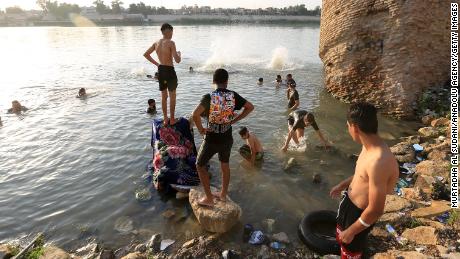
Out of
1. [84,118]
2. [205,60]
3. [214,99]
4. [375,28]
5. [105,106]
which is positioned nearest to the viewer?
[214,99]

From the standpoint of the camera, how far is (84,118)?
13.5 meters

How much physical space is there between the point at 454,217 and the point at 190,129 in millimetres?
6196

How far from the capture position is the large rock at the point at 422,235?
4983mm

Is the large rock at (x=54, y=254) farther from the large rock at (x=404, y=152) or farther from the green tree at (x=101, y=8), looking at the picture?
the green tree at (x=101, y=8)

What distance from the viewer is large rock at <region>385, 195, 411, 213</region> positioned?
19.8 ft

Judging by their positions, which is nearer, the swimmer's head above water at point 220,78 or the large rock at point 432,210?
the swimmer's head above water at point 220,78

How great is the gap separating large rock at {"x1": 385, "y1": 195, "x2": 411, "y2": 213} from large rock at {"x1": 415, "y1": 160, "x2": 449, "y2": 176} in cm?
169

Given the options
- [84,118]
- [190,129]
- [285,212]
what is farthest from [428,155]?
[84,118]

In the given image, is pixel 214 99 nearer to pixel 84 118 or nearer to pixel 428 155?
pixel 428 155

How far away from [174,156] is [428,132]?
27.5ft

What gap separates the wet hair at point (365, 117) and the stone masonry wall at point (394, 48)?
33.3 ft

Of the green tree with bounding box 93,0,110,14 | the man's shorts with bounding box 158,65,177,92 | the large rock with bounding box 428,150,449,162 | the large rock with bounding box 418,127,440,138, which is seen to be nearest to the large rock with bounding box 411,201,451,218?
the large rock with bounding box 428,150,449,162

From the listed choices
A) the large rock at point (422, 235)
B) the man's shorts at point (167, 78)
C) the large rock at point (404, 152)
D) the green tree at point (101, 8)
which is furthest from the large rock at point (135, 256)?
the green tree at point (101, 8)

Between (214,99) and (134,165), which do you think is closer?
(214,99)
